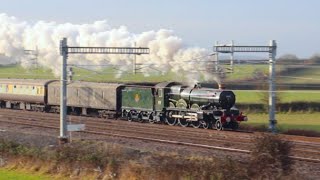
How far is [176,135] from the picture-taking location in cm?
3278

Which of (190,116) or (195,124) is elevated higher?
(190,116)

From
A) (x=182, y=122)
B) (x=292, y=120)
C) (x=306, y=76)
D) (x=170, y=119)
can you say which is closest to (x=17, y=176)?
(x=182, y=122)

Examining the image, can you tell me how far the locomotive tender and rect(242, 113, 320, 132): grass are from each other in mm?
5972

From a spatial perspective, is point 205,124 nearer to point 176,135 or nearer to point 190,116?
point 190,116

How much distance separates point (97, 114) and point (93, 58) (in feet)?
15.2

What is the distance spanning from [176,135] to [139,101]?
9.79 metres

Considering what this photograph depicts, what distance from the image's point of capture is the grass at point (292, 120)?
43494 mm

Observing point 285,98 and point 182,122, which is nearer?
point 182,122

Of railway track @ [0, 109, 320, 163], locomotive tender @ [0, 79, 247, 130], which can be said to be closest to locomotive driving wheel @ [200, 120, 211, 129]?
locomotive tender @ [0, 79, 247, 130]

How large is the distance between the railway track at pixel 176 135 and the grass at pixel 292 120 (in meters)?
9.05

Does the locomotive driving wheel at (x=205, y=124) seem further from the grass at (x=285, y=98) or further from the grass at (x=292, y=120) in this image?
the grass at (x=285, y=98)

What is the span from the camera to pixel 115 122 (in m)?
41.2

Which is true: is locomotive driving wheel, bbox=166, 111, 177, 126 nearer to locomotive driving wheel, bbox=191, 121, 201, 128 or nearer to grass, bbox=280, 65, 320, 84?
locomotive driving wheel, bbox=191, 121, 201, 128

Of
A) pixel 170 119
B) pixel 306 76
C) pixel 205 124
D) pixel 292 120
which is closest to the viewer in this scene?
pixel 205 124
